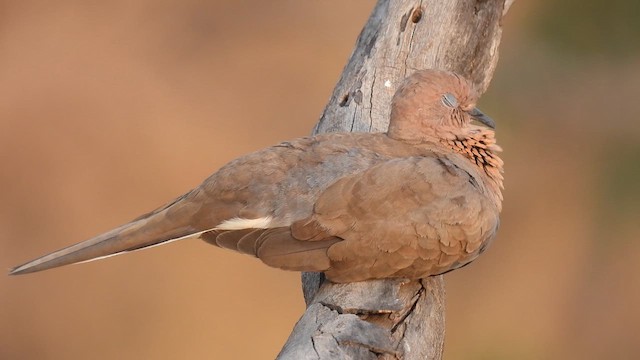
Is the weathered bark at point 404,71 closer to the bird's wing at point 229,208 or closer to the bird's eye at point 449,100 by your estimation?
the bird's wing at point 229,208

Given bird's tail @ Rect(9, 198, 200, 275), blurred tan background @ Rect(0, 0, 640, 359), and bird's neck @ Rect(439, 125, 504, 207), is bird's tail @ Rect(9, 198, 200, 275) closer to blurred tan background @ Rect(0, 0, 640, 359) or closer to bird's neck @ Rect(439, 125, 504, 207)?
bird's neck @ Rect(439, 125, 504, 207)

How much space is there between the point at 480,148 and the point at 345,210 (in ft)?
1.94

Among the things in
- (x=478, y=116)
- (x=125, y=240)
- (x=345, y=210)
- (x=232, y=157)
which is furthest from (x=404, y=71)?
(x=232, y=157)

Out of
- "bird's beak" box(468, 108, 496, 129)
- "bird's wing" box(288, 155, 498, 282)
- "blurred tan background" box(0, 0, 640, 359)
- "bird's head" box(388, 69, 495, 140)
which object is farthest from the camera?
"blurred tan background" box(0, 0, 640, 359)

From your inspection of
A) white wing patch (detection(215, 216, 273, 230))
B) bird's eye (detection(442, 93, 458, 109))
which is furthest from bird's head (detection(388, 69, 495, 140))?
white wing patch (detection(215, 216, 273, 230))

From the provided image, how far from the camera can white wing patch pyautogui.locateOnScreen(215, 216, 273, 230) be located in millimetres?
2643

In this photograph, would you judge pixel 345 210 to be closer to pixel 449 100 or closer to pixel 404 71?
pixel 449 100

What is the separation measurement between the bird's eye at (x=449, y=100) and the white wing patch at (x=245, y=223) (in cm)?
66

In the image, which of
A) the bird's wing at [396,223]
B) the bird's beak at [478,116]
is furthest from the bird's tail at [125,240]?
the bird's beak at [478,116]

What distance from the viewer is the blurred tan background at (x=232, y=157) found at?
5828mm

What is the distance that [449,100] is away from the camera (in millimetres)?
2869

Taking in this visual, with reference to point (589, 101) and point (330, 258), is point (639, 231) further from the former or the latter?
point (330, 258)

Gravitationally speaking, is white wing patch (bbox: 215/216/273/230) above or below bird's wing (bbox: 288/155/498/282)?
above

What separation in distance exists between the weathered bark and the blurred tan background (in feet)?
8.92
